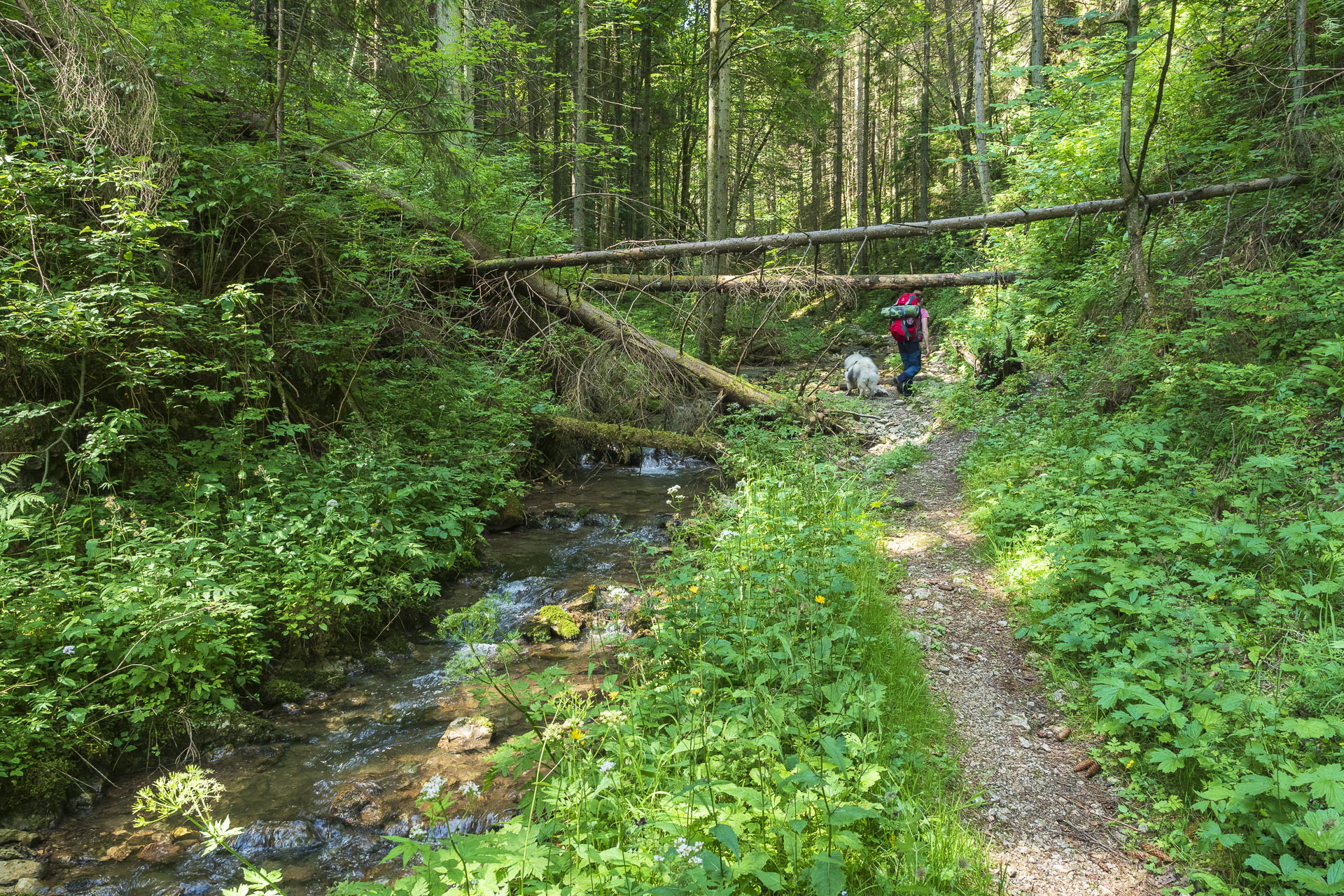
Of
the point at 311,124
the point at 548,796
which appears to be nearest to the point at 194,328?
the point at 311,124

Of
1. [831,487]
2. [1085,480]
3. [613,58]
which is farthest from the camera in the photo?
[613,58]

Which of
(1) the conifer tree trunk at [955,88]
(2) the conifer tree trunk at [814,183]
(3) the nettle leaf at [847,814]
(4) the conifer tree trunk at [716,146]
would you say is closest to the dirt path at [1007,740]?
(3) the nettle leaf at [847,814]

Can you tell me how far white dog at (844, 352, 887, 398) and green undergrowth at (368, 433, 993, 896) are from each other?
26.6 ft

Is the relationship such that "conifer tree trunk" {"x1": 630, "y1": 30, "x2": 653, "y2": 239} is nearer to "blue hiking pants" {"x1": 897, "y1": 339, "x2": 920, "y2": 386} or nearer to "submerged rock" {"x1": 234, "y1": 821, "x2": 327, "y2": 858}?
"blue hiking pants" {"x1": 897, "y1": 339, "x2": 920, "y2": 386}

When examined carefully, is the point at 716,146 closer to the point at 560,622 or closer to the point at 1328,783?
the point at 560,622

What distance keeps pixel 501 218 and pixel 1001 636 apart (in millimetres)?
9334

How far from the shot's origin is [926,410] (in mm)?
10953

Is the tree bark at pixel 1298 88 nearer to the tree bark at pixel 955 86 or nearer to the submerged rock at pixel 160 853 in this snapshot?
the submerged rock at pixel 160 853

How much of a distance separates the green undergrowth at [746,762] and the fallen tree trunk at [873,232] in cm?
500

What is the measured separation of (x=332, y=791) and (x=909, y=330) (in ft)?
35.1

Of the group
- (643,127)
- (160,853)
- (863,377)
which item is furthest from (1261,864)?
(643,127)

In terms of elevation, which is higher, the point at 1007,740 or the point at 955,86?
the point at 955,86

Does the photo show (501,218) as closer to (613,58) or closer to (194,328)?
(194,328)

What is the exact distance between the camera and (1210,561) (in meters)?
3.82
